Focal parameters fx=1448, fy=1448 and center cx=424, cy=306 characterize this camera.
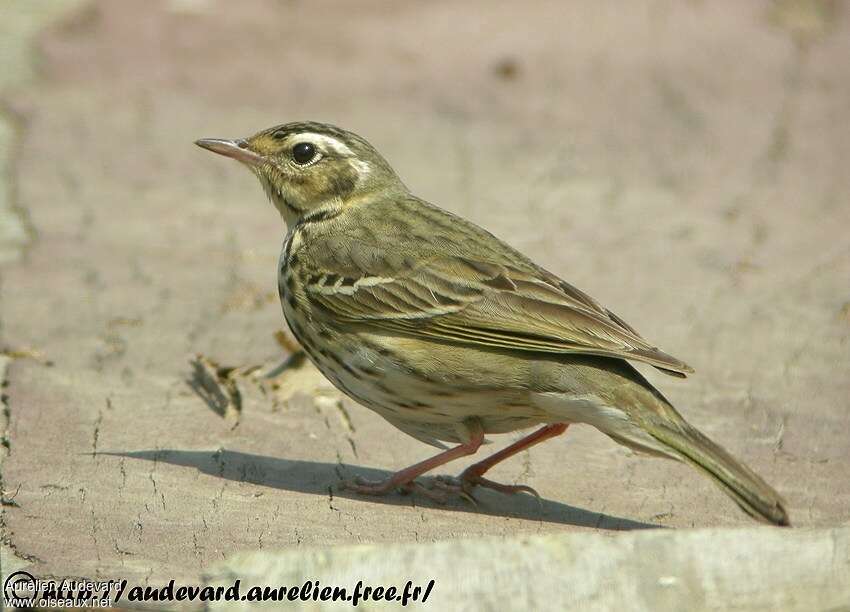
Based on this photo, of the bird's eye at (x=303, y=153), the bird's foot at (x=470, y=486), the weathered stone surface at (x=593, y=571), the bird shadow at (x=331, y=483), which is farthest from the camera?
the bird's eye at (x=303, y=153)

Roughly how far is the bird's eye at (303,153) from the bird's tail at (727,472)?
95.7 inches

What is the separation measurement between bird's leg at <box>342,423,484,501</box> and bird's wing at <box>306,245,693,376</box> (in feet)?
1.40

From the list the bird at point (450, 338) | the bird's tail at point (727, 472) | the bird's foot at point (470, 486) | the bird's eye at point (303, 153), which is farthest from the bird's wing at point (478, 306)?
the bird's eye at point (303, 153)

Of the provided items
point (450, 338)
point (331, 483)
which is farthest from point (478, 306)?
point (331, 483)

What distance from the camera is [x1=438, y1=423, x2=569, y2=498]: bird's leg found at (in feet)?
20.3

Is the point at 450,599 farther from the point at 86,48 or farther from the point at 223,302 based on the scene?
the point at 86,48

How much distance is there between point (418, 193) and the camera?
401 inches

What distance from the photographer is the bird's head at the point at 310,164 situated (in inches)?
279

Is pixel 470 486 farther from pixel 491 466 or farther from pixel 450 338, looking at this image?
pixel 450 338

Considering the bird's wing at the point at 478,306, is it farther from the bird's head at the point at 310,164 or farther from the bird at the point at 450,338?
the bird's head at the point at 310,164

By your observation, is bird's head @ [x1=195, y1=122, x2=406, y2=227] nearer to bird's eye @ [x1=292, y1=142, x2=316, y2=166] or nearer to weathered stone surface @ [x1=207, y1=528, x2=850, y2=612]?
bird's eye @ [x1=292, y1=142, x2=316, y2=166]

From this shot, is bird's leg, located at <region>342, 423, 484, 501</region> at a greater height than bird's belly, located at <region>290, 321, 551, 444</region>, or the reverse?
bird's belly, located at <region>290, 321, 551, 444</region>

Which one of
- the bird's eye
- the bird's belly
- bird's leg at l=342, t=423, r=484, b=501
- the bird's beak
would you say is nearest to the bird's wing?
the bird's belly

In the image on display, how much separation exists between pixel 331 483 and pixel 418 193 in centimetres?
431
